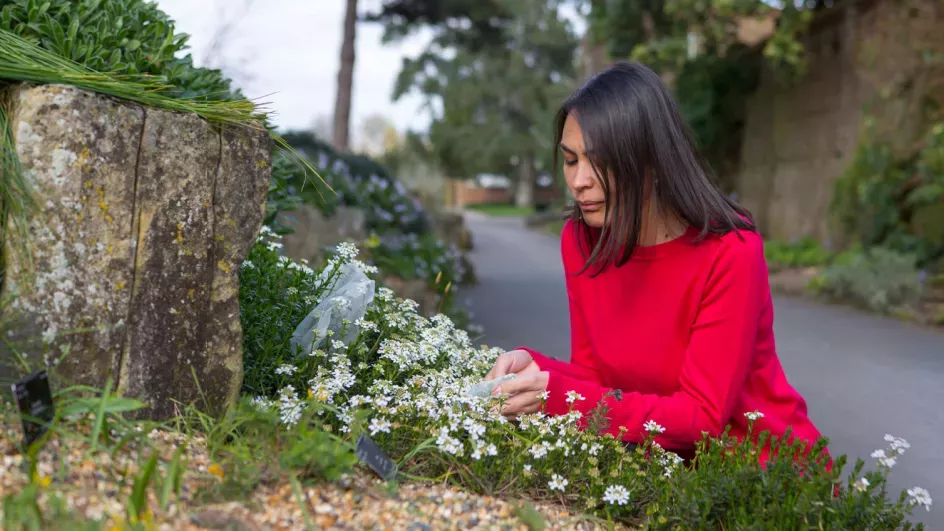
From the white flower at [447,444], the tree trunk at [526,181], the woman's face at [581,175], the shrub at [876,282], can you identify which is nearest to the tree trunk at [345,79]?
the shrub at [876,282]

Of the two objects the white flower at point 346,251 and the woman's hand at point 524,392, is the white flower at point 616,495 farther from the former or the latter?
the white flower at point 346,251

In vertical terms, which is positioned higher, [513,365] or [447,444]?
[513,365]

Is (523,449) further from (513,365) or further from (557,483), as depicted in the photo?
(513,365)

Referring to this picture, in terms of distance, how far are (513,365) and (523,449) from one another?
38 cm

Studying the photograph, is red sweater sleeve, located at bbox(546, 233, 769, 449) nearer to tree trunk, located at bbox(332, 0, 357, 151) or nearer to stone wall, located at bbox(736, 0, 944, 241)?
stone wall, located at bbox(736, 0, 944, 241)

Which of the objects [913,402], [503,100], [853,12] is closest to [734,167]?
[853,12]

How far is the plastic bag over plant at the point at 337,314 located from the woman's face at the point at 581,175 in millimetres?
754

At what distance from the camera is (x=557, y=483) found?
77.4 inches

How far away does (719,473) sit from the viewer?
198 centimetres

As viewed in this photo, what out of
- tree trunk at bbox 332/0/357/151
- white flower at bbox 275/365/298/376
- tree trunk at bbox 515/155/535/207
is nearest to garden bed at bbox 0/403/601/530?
white flower at bbox 275/365/298/376

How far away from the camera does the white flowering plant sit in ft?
6.24

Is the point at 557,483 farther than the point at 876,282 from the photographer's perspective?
No

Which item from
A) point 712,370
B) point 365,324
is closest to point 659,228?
point 712,370

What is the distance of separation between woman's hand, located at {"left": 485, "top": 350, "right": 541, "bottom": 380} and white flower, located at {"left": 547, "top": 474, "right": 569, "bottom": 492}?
38cm
